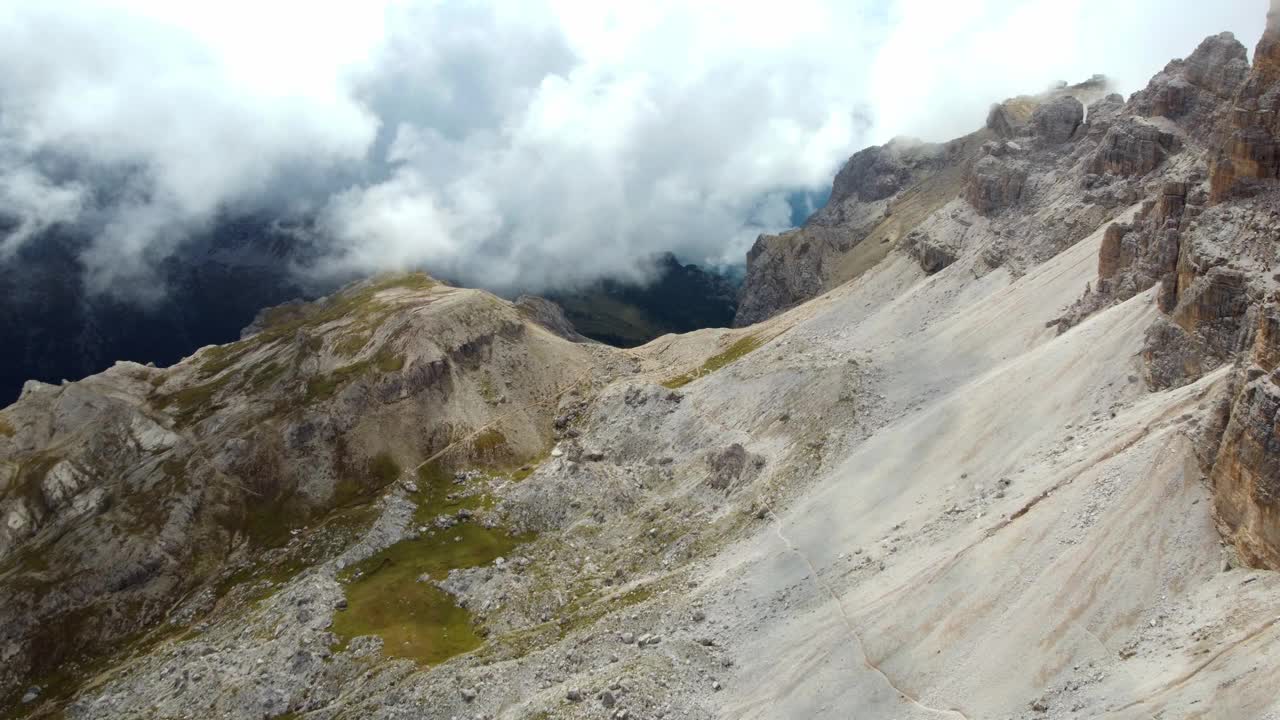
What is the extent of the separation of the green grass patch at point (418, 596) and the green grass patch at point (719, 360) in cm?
5444

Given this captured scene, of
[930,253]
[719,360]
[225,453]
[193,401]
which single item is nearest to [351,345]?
[193,401]

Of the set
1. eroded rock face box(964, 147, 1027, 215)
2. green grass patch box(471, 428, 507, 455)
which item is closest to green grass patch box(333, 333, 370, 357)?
green grass patch box(471, 428, 507, 455)

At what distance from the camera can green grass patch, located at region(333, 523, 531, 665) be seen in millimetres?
105812

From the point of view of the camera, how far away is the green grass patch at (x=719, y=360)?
171 m

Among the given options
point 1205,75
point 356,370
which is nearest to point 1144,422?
point 1205,75

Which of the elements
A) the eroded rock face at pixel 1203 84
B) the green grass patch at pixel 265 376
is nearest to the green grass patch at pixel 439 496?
the green grass patch at pixel 265 376

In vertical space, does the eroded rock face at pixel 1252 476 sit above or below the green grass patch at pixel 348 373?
below

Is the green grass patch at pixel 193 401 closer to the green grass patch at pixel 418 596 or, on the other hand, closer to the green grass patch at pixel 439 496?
the green grass patch at pixel 439 496

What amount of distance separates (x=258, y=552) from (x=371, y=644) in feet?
155

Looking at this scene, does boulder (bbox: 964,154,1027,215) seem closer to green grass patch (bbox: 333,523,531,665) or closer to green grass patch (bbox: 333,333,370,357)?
green grass patch (bbox: 333,523,531,665)

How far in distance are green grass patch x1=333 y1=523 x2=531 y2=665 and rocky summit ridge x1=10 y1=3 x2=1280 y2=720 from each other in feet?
2.15

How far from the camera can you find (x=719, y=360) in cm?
17888

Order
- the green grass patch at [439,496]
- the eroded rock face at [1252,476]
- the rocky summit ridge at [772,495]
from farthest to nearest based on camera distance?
the green grass patch at [439,496]
the rocky summit ridge at [772,495]
the eroded rock face at [1252,476]

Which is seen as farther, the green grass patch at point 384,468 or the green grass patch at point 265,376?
the green grass patch at point 265,376
